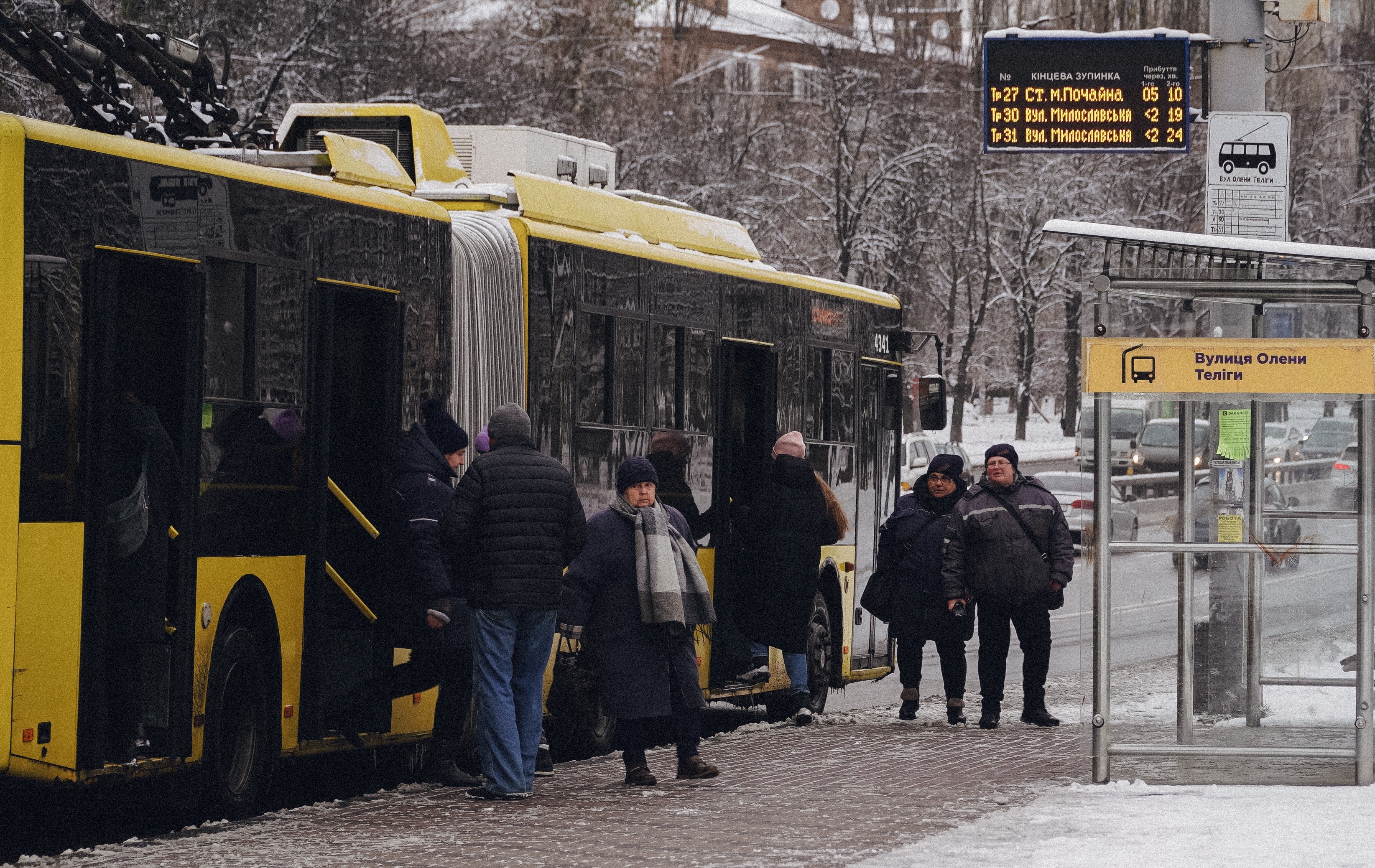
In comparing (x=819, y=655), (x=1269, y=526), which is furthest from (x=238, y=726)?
(x=819, y=655)

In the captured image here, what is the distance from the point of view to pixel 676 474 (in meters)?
12.8

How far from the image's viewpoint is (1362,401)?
32.4 feet

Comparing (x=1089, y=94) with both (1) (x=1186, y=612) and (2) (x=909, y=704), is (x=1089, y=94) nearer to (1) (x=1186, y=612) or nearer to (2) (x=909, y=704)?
(2) (x=909, y=704)

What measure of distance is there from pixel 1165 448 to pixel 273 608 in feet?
13.5

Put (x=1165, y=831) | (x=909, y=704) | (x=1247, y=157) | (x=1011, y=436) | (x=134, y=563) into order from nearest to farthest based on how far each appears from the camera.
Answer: (x=134, y=563)
(x=1165, y=831)
(x=1247, y=157)
(x=909, y=704)
(x=1011, y=436)

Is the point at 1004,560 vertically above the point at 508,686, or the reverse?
the point at 1004,560

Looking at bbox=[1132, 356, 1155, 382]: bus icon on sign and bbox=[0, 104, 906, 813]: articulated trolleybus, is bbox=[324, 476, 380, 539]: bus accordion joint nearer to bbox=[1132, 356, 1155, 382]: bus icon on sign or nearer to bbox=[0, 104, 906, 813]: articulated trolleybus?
bbox=[0, 104, 906, 813]: articulated trolleybus

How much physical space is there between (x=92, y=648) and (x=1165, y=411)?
5.08m

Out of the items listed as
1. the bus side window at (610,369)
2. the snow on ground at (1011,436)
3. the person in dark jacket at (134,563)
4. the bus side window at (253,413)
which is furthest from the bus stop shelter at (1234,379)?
the snow on ground at (1011,436)

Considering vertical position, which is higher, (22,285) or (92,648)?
(22,285)

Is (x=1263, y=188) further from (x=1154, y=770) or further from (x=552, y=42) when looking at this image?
(x=552, y=42)

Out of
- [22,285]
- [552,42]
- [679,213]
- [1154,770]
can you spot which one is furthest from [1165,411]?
[552,42]

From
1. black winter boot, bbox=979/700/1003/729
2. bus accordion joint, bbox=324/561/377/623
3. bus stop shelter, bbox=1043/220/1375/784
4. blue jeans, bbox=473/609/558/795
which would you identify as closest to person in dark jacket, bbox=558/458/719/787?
blue jeans, bbox=473/609/558/795

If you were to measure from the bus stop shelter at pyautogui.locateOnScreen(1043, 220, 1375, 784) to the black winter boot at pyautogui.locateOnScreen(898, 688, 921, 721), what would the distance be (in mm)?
3673
